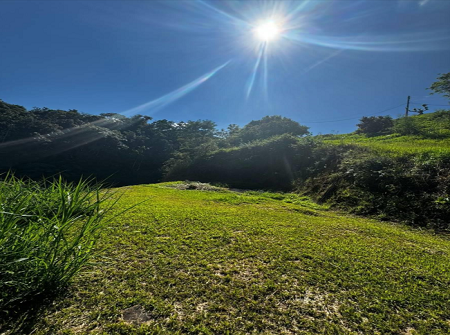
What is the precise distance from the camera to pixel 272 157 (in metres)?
13.3

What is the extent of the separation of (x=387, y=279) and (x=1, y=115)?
127ft

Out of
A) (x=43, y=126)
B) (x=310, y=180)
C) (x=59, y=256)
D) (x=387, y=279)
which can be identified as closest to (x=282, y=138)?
(x=310, y=180)

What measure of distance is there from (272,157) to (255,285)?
11.9 metres

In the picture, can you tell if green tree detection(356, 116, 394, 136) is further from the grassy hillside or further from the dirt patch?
the dirt patch

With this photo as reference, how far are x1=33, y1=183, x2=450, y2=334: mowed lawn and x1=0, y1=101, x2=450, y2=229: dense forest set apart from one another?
150 centimetres

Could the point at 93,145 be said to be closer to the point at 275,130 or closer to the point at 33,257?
the point at 275,130

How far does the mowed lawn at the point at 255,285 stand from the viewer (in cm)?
155

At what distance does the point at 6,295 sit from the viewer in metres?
1.53

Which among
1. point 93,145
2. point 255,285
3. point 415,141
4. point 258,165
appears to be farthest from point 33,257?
Answer: point 93,145

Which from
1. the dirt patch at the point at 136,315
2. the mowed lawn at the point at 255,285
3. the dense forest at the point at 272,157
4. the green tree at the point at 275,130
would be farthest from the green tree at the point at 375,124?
the dirt patch at the point at 136,315

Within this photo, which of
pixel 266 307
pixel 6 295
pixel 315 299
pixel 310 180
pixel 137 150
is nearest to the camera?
pixel 6 295

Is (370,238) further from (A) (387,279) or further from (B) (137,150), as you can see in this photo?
(B) (137,150)

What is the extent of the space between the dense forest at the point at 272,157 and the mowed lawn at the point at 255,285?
150 centimetres

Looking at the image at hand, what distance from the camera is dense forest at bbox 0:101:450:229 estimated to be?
17.8 ft
